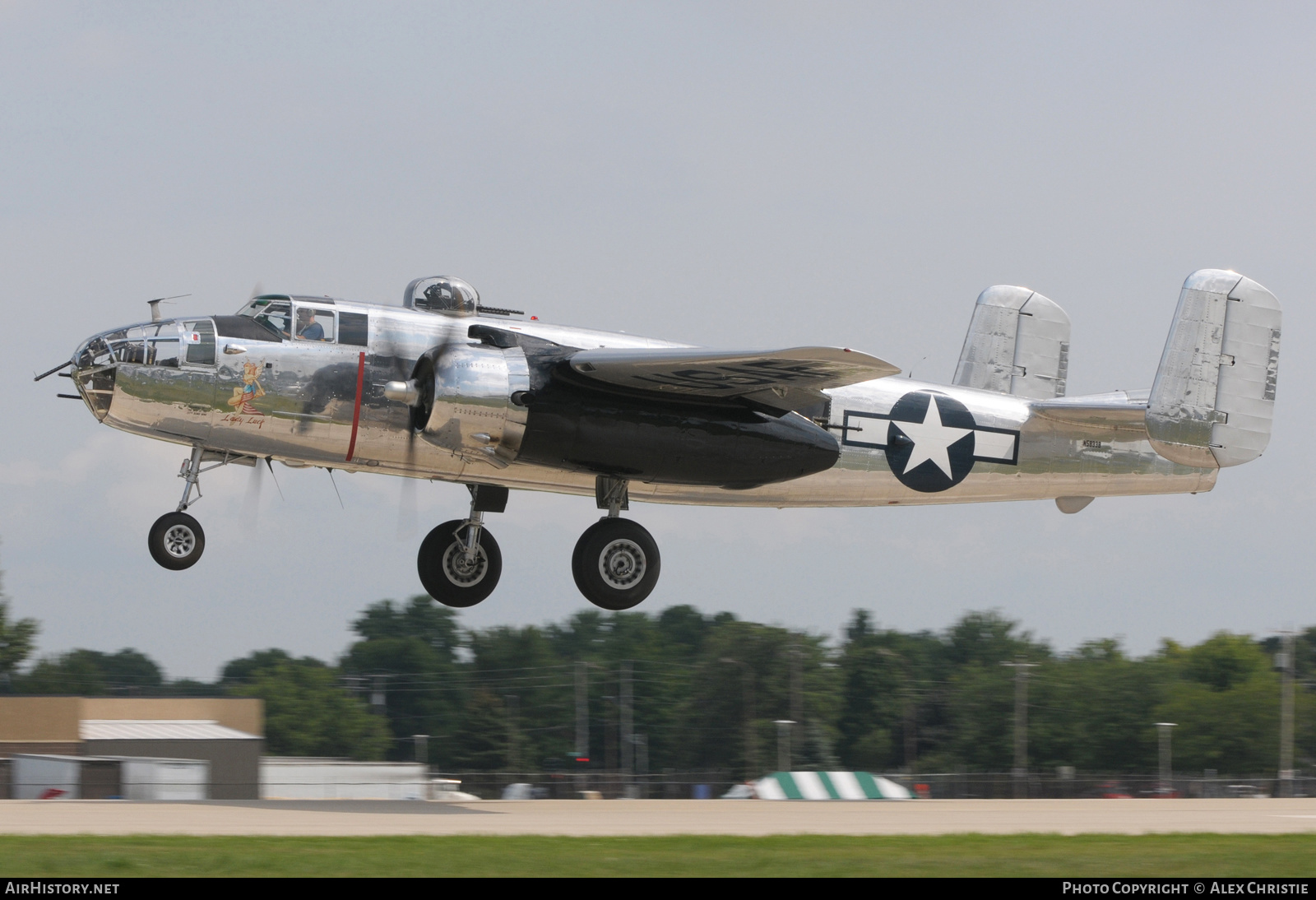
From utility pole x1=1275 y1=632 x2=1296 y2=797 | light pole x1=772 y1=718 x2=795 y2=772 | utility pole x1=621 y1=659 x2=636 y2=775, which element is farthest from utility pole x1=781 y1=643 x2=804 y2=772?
utility pole x1=1275 y1=632 x2=1296 y2=797

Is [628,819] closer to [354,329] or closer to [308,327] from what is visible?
[354,329]

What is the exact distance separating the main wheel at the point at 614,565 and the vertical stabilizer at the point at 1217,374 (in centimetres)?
728

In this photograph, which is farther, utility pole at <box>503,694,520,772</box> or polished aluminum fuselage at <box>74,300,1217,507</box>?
utility pole at <box>503,694,520,772</box>

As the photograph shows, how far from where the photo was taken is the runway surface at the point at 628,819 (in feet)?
49.3

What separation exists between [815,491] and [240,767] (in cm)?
2824

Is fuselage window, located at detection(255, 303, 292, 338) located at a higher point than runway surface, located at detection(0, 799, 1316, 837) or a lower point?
higher

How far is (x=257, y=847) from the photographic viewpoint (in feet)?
43.2

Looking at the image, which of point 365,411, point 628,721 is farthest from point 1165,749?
point 365,411

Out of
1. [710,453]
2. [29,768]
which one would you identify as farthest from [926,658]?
[710,453]

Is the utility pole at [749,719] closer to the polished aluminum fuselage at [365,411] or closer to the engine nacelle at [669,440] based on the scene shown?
the polished aluminum fuselage at [365,411]

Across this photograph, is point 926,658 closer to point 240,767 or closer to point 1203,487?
point 240,767

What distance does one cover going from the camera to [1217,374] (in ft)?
66.2

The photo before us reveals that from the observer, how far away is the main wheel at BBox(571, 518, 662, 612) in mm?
17375

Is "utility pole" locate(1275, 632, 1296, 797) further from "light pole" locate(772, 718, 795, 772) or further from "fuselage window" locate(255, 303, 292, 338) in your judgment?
"fuselage window" locate(255, 303, 292, 338)
